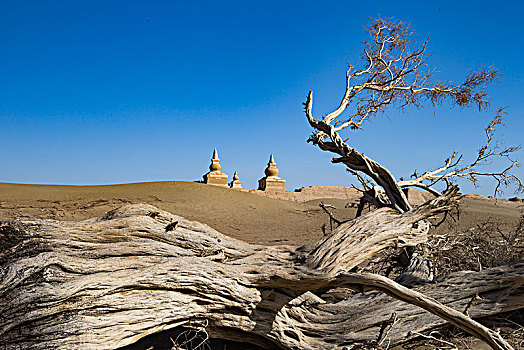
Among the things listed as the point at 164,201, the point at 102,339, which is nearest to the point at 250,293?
the point at 102,339

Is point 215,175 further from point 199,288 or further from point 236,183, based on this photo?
point 199,288

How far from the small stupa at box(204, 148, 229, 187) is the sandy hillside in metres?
2.26

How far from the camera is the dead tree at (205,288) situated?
2543mm

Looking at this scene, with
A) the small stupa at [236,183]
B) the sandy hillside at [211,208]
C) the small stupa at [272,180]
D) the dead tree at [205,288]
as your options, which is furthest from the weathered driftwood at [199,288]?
the small stupa at [236,183]

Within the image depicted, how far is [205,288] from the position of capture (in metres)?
2.92

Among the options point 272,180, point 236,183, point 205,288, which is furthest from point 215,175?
point 205,288

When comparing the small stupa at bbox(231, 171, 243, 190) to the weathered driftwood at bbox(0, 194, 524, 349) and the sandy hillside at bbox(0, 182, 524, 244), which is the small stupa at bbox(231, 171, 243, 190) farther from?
the weathered driftwood at bbox(0, 194, 524, 349)

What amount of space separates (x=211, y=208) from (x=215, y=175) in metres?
6.27

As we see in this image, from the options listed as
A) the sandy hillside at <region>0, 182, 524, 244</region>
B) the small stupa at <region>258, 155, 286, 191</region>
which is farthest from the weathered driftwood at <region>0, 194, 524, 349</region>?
the small stupa at <region>258, 155, 286, 191</region>

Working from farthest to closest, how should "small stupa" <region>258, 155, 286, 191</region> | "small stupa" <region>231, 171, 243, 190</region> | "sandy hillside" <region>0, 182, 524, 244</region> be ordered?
"small stupa" <region>231, 171, 243, 190</region>, "small stupa" <region>258, 155, 286, 191</region>, "sandy hillside" <region>0, 182, 524, 244</region>

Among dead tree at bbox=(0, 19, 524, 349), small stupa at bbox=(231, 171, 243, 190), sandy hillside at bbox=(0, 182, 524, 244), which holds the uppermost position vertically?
small stupa at bbox=(231, 171, 243, 190)

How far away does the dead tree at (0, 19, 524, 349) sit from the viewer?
254 cm

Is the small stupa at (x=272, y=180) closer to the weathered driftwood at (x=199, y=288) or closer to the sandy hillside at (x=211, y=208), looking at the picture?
the sandy hillside at (x=211, y=208)

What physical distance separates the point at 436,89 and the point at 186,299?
5.81 m
